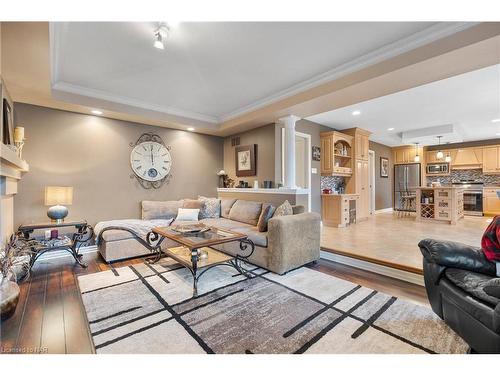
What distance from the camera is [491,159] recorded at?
725cm

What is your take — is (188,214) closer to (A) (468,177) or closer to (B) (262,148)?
(B) (262,148)

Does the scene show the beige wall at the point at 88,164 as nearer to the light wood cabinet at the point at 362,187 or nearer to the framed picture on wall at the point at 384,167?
the light wood cabinet at the point at 362,187

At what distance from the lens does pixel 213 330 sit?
1.73 m

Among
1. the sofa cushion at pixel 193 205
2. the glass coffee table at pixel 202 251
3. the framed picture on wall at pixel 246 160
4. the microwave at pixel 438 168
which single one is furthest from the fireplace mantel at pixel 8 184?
the microwave at pixel 438 168

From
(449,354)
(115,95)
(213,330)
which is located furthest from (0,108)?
(449,354)

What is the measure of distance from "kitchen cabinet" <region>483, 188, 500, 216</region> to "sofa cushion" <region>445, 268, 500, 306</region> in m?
7.89

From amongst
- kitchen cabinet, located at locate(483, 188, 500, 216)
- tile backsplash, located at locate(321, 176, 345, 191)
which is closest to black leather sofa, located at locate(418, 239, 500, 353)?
tile backsplash, located at locate(321, 176, 345, 191)

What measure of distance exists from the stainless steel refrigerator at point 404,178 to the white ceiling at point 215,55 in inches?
279

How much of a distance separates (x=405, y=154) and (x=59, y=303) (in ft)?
33.2

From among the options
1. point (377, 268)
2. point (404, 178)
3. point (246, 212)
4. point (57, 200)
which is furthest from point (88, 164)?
point (404, 178)

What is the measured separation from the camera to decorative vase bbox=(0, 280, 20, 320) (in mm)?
1799

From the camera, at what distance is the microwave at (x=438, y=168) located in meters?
8.02
